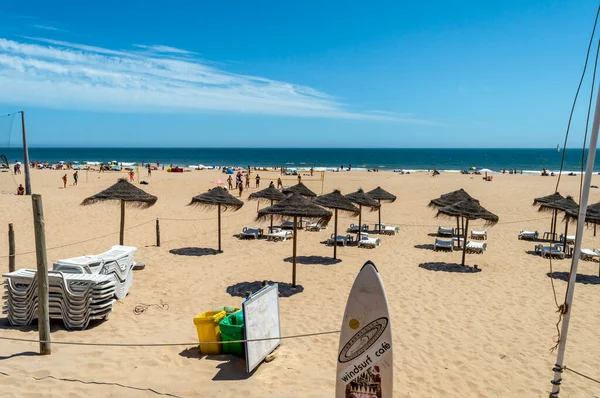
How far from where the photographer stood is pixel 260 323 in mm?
6316

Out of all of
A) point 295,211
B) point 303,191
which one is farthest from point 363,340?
point 303,191

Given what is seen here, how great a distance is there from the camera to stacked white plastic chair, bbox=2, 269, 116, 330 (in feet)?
23.5

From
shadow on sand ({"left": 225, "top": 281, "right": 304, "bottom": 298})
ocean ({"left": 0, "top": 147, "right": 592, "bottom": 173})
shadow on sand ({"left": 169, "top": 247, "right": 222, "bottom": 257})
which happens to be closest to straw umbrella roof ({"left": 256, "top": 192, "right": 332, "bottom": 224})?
shadow on sand ({"left": 225, "top": 281, "right": 304, "bottom": 298})

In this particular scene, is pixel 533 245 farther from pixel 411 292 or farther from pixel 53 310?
pixel 53 310

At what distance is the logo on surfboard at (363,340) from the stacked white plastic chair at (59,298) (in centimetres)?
458

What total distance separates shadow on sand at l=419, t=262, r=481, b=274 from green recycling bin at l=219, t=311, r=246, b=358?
738 centimetres

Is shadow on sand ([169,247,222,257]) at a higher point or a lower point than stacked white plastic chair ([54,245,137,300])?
lower

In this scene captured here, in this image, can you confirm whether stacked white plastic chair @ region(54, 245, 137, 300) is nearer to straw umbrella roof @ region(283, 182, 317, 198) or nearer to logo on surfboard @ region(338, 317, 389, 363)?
logo on surfboard @ region(338, 317, 389, 363)

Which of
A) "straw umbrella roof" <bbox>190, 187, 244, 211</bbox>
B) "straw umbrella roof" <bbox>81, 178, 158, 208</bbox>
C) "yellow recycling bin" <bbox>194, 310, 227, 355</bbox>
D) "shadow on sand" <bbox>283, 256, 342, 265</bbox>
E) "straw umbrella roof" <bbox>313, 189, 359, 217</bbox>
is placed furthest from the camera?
"straw umbrella roof" <bbox>190, 187, 244, 211</bbox>

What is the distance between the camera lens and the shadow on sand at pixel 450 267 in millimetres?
12238

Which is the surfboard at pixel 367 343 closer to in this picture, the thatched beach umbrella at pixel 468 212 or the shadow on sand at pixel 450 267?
the shadow on sand at pixel 450 267

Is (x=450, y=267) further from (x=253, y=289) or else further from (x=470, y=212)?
(x=253, y=289)

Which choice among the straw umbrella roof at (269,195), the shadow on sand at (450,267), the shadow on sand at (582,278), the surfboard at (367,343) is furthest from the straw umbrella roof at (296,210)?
the straw umbrella roof at (269,195)

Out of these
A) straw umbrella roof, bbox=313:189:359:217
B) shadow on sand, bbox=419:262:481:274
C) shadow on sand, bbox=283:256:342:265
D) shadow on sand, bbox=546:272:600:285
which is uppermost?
straw umbrella roof, bbox=313:189:359:217
